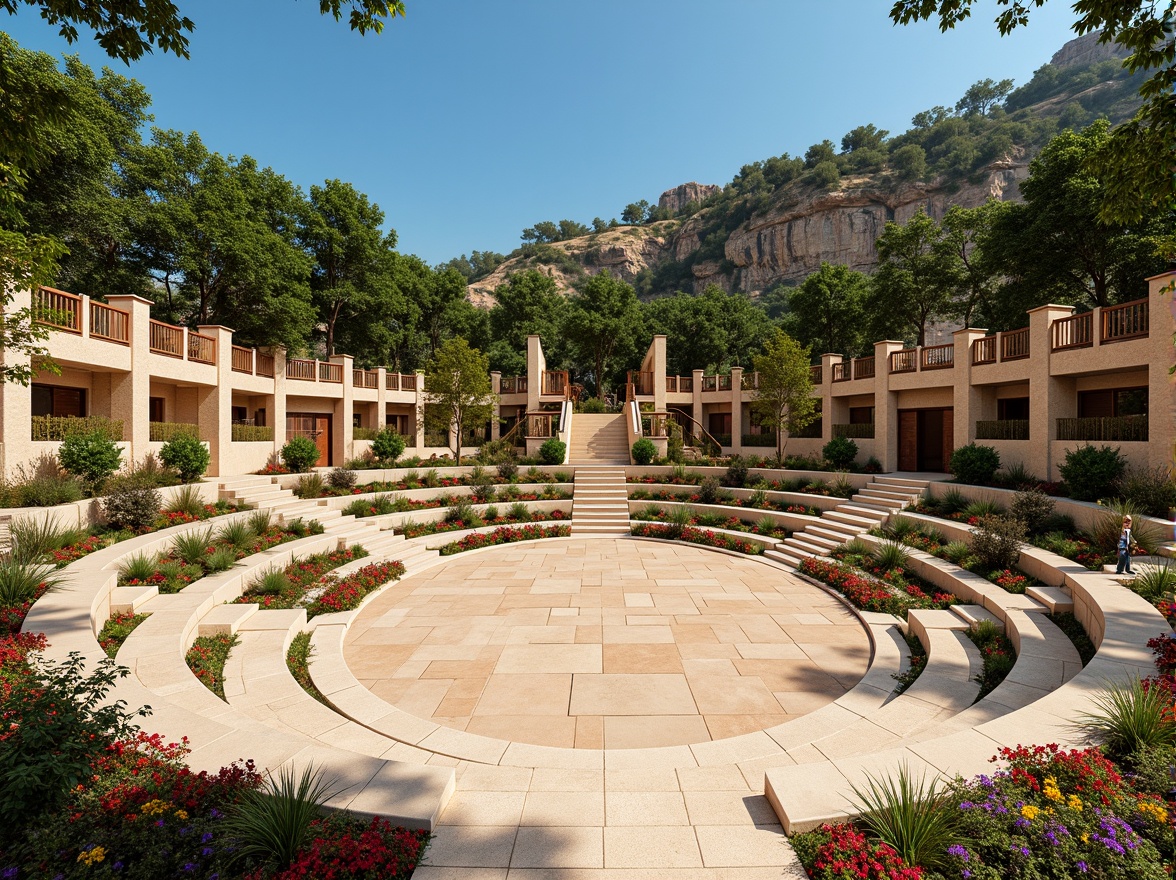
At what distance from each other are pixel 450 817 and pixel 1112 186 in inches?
373

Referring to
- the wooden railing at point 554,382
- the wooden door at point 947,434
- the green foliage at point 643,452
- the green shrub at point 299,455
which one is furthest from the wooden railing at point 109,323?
the wooden door at point 947,434

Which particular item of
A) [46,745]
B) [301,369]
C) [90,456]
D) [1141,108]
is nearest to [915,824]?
[46,745]

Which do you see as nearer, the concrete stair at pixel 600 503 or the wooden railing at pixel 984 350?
the wooden railing at pixel 984 350

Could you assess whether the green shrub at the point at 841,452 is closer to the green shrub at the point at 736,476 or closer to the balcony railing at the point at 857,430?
the balcony railing at the point at 857,430

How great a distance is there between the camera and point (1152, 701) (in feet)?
12.4

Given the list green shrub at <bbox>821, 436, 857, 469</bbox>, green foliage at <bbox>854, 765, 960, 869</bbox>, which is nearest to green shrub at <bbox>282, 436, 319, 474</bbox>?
green foliage at <bbox>854, 765, 960, 869</bbox>

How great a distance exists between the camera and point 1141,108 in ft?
16.8

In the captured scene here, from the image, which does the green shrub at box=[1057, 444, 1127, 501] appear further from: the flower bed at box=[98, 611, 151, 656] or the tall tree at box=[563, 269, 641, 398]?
the tall tree at box=[563, 269, 641, 398]

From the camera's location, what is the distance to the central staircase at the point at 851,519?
12148 millimetres

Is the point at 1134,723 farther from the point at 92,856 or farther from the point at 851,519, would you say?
the point at 851,519

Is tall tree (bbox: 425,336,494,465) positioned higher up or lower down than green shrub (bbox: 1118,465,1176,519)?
higher up

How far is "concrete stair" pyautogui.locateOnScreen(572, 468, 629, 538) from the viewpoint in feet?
50.0

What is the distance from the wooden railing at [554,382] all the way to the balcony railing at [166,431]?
50.8ft

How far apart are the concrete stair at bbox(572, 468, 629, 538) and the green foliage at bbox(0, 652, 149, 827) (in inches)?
468
